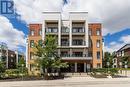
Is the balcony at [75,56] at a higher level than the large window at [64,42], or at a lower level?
lower

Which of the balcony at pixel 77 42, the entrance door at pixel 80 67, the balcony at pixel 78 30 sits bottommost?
the entrance door at pixel 80 67

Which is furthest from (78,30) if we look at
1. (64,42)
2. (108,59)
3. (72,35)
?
(108,59)

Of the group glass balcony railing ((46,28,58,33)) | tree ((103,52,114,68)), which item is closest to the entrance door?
glass balcony railing ((46,28,58,33))

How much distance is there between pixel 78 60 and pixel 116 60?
142 ft

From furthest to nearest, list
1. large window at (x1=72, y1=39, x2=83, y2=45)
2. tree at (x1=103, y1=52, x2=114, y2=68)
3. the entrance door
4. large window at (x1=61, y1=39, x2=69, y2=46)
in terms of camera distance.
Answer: tree at (x1=103, y1=52, x2=114, y2=68) → large window at (x1=61, y1=39, x2=69, y2=46) → large window at (x1=72, y1=39, x2=83, y2=45) → the entrance door

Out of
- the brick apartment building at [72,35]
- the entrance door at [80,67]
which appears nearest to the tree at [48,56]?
the brick apartment building at [72,35]

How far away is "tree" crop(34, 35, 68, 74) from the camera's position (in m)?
43.2

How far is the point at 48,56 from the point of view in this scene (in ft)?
143

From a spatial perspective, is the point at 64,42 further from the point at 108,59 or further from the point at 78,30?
the point at 108,59

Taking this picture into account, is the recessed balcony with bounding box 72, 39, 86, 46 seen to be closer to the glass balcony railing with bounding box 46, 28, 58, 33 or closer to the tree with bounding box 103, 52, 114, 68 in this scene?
the glass balcony railing with bounding box 46, 28, 58, 33

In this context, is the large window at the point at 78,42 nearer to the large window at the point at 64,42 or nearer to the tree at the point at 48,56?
the large window at the point at 64,42

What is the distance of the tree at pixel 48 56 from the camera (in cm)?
4319

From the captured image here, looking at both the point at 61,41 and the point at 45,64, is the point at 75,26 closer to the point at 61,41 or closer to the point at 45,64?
the point at 61,41

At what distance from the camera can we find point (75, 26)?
217ft
